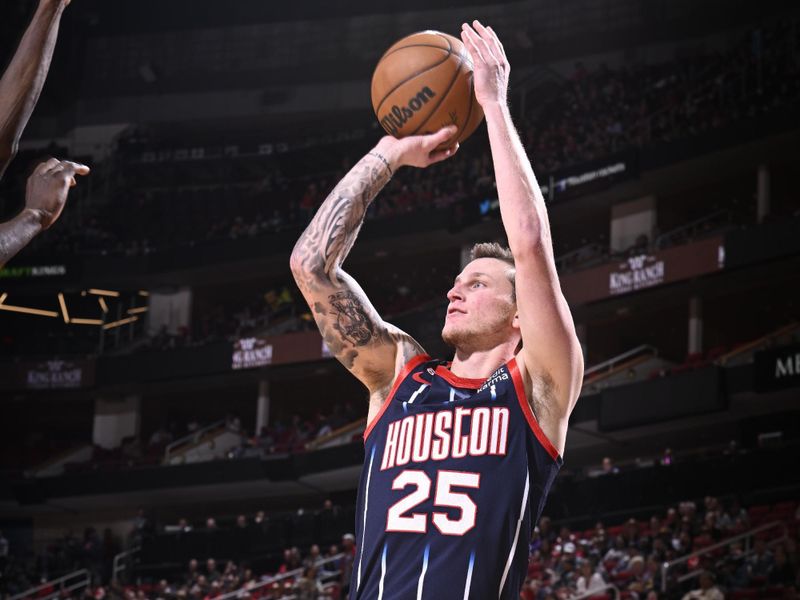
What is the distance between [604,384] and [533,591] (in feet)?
31.3

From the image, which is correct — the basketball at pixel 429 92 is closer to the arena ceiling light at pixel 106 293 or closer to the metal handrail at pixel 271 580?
the metal handrail at pixel 271 580

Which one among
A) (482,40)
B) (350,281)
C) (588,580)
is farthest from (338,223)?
(588,580)

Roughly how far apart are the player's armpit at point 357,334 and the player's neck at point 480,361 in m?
0.22

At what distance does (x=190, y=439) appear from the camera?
100 ft

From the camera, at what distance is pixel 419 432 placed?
376 centimetres

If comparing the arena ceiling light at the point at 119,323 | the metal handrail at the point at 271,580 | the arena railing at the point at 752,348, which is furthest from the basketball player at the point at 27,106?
the arena ceiling light at the point at 119,323

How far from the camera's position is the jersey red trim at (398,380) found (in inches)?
156

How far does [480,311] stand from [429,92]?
912mm

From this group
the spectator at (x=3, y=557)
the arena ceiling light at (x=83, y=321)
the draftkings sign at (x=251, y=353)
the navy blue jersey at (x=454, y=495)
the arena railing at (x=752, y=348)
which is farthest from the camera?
the arena ceiling light at (x=83, y=321)

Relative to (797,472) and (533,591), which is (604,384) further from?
(533,591)

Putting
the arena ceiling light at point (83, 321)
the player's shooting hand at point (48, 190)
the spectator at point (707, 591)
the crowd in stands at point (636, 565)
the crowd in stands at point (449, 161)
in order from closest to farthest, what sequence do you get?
1. the player's shooting hand at point (48, 190)
2. the spectator at point (707, 591)
3. the crowd in stands at point (636, 565)
4. the crowd in stands at point (449, 161)
5. the arena ceiling light at point (83, 321)

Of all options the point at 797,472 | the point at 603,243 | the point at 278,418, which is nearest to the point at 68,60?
the point at 278,418

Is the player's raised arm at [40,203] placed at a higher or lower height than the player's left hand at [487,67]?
lower

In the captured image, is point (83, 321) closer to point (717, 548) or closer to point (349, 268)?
point (349, 268)
